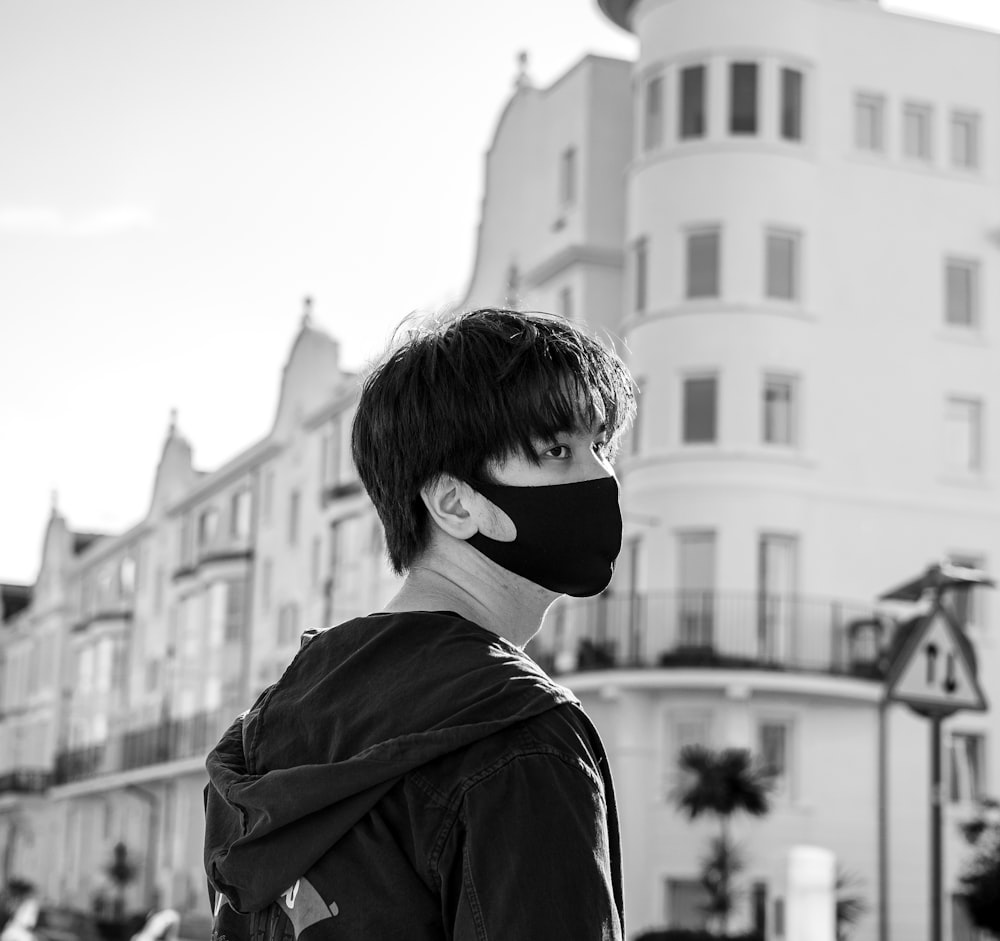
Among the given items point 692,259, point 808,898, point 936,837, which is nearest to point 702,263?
point 692,259

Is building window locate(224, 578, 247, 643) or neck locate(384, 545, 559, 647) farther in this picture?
building window locate(224, 578, 247, 643)

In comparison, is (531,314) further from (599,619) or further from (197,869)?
(197,869)

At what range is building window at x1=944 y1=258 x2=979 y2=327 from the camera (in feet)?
122

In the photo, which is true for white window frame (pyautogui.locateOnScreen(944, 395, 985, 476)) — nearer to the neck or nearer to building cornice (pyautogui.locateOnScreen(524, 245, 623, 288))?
building cornice (pyautogui.locateOnScreen(524, 245, 623, 288))

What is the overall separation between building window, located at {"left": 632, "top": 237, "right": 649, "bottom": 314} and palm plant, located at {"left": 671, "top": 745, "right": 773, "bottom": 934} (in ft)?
28.8

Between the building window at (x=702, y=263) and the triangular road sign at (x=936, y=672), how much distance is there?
23875mm

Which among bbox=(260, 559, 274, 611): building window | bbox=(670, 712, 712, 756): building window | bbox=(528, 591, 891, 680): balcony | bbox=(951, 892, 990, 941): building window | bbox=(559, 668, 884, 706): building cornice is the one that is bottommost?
bbox=(951, 892, 990, 941): building window

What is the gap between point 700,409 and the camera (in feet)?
117

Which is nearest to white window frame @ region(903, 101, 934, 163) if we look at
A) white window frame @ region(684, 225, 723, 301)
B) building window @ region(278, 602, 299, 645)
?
white window frame @ region(684, 225, 723, 301)

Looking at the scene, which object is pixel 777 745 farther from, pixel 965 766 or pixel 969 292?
pixel 969 292

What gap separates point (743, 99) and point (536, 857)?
35.3m

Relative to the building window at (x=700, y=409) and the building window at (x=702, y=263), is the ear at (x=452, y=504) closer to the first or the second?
the building window at (x=700, y=409)

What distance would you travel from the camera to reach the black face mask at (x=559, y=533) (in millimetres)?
2395

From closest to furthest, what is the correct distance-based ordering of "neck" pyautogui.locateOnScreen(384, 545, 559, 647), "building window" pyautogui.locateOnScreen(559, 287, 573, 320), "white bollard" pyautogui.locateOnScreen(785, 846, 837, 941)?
"neck" pyautogui.locateOnScreen(384, 545, 559, 647) → "white bollard" pyautogui.locateOnScreen(785, 846, 837, 941) → "building window" pyautogui.locateOnScreen(559, 287, 573, 320)
